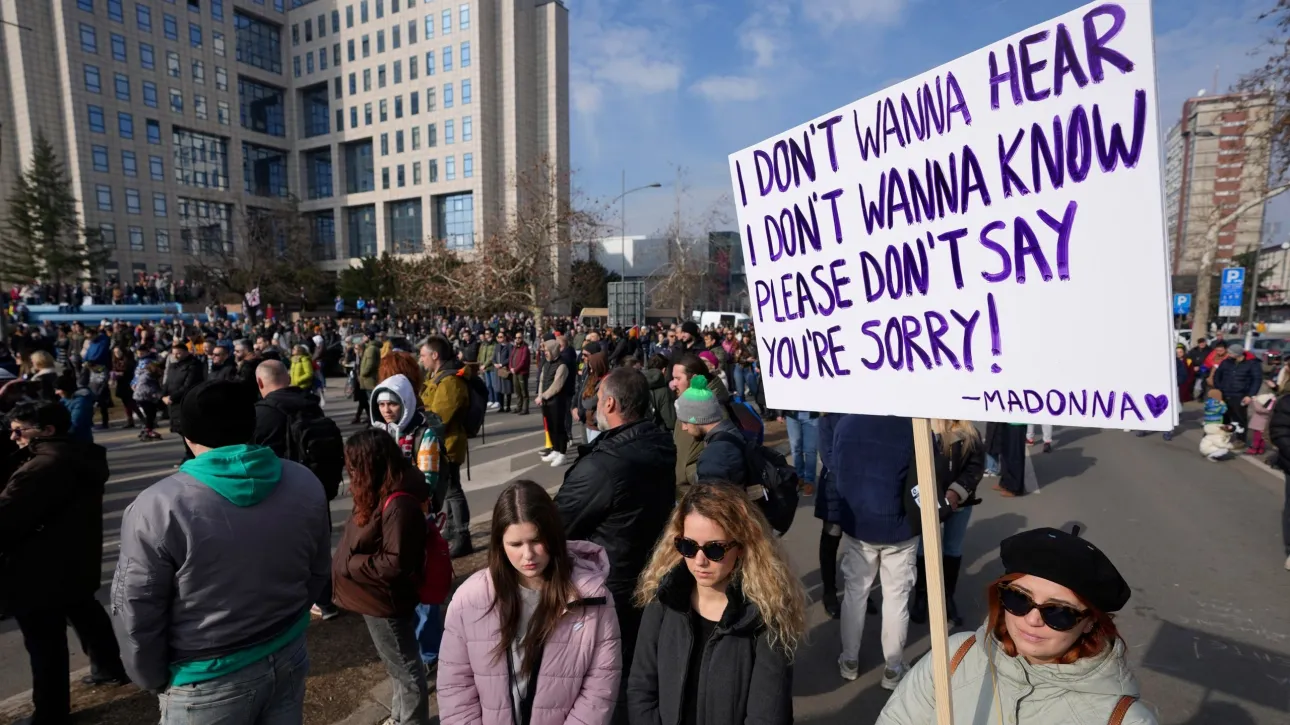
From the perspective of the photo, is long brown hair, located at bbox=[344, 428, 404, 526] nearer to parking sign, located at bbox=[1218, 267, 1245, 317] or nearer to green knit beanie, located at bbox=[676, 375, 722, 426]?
green knit beanie, located at bbox=[676, 375, 722, 426]

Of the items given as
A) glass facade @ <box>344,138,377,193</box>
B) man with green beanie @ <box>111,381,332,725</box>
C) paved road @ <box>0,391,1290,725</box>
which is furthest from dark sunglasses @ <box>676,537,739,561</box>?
glass facade @ <box>344,138,377,193</box>

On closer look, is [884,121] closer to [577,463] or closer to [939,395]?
[939,395]

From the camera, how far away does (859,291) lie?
1.86m

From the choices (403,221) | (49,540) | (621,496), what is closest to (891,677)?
(621,496)

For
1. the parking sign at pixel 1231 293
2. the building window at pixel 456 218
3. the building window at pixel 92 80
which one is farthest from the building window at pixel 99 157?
the parking sign at pixel 1231 293

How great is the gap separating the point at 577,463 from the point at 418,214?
59.4 meters

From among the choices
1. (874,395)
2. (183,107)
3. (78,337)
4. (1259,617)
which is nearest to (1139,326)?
(874,395)

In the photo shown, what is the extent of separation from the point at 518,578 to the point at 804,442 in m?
5.87

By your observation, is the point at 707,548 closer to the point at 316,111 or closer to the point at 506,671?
the point at 506,671

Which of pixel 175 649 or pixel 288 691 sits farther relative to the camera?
pixel 288 691

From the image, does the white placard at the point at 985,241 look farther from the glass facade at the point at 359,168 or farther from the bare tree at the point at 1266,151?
the glass facade at the point at 359,168

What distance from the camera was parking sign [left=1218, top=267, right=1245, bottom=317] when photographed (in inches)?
704

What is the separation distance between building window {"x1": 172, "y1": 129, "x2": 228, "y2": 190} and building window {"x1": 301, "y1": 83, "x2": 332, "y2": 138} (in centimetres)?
784

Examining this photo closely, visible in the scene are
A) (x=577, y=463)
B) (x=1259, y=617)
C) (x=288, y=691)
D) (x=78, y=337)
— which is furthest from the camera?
(x=78, y=337)
